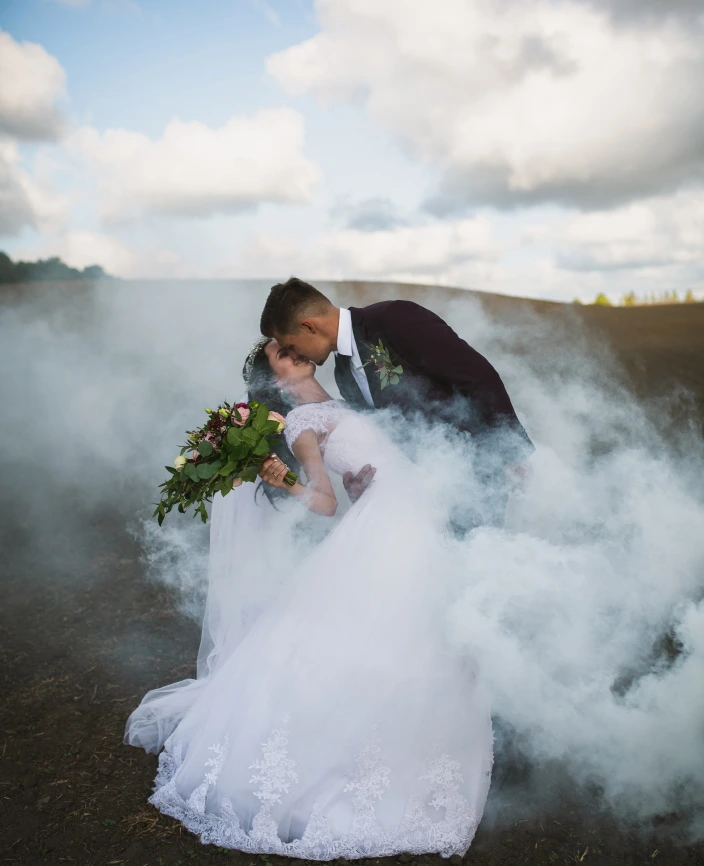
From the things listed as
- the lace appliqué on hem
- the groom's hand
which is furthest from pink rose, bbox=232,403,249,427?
the lace appliqué on hem

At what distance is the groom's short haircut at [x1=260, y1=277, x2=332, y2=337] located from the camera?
314cm

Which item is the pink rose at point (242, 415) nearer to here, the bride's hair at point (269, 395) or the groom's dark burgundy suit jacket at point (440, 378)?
the bride's hair at point (269, 395)

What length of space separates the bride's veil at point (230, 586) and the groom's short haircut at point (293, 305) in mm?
881

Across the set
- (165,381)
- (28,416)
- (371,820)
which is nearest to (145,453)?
(165,381)

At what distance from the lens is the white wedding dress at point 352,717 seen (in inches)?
102

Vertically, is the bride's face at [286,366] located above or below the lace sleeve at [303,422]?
above

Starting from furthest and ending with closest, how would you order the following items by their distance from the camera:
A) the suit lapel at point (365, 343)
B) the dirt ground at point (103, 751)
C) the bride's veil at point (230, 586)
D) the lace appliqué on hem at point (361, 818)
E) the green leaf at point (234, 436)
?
the bride's veil at point (230, 586) → the suit lapel at point (365, 343) → the green leaf at point (234, 436) → the dirt ground at point (103, 751) → the lace appliqué on hem at point (361, 818)

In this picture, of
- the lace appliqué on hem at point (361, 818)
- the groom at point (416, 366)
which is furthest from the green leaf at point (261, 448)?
the lace appliqué on hem at point (361, 818)

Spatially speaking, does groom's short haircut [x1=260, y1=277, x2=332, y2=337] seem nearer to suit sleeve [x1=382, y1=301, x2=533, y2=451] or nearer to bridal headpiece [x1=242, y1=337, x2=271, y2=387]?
bridal headpiece [x1=242, y1=337, x2=271, y2=387]

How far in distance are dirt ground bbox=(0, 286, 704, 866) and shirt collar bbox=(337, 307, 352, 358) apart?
2145 mm

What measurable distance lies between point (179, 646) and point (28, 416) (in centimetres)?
547

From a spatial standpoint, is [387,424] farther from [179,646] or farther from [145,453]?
[145,453]

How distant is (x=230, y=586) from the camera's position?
350 cm

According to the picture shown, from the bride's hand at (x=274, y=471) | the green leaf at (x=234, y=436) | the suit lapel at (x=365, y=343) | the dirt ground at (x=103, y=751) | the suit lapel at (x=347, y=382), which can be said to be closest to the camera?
the dirt ground at (x=103, y=751)
